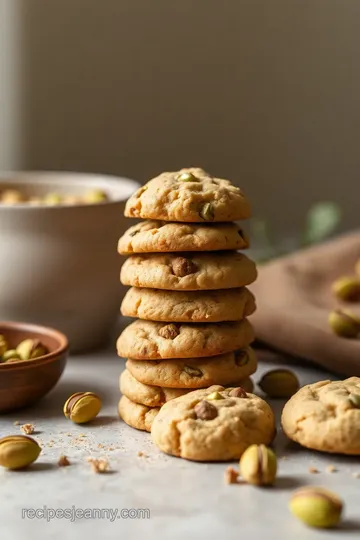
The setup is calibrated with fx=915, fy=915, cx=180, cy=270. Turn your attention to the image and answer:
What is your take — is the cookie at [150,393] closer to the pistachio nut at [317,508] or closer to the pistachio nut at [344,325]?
the pistachio nut at [317,508]

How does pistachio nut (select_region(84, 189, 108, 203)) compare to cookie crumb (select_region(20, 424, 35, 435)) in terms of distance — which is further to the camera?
pistachio nut (select_region(84, 189, 108, 203))

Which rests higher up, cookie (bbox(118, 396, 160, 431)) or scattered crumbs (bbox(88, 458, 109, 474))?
cookie (bbox(118, 396, 160, 431))

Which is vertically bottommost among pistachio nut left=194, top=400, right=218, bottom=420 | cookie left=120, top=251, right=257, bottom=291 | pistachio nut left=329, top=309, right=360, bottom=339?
pistachio nut left=194, top=400, right=218, bottom=420

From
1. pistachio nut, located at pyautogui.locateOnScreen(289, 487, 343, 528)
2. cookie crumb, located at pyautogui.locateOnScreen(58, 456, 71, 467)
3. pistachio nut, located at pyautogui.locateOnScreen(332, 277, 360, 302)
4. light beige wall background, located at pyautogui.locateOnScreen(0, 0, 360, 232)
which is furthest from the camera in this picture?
light beige wall background, located at pyautogui.locateOnScreen(0, 0, 360, 232)

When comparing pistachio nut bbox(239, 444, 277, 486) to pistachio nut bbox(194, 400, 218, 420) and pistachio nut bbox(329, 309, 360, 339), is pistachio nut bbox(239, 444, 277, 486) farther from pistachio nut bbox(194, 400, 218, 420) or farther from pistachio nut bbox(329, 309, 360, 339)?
pistachio nut bbox(329, 309, 360, 339)

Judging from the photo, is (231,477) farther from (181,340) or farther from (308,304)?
(308,304)

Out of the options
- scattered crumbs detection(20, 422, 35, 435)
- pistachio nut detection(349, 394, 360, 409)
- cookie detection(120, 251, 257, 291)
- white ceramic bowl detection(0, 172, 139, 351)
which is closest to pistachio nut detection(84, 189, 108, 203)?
white ceramic bowl detection(0, 172, 139, 351)

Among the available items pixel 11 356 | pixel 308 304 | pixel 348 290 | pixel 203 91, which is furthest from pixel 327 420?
pixel 203 91
